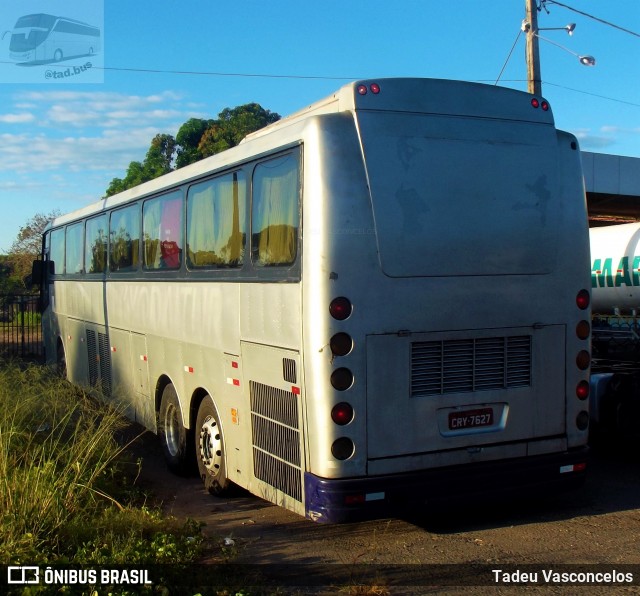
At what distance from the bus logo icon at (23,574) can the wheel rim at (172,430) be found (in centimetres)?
356

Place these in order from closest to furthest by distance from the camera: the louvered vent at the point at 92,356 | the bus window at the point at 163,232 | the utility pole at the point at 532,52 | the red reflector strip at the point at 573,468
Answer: the red reflector strip at the point at 573,468 < the bus window at the point at 163,232 < the louvered vent at the point at 92,356 < the utility pole at the point at 532,52

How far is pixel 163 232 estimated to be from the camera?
877 cm

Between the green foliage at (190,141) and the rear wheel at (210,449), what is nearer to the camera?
the rear wheel at (210,449)

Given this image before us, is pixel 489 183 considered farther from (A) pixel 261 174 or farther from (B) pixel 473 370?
(A) pixel 261 174

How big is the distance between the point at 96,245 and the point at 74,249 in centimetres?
189

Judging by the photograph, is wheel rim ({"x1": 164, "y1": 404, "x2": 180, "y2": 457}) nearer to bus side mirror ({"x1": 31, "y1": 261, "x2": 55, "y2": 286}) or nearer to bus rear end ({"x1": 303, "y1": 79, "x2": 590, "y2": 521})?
bus rear end ({"x1": 303, "y1": 79, "x2": 590, "y2": 521})

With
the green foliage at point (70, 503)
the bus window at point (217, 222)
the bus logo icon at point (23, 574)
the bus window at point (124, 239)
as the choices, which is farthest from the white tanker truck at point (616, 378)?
the bus logo icon at point (23, 574)

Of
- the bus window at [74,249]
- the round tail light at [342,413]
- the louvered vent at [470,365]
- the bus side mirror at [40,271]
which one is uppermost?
the bus window at [74,249]

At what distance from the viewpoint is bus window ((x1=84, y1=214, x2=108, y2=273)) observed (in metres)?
11.5

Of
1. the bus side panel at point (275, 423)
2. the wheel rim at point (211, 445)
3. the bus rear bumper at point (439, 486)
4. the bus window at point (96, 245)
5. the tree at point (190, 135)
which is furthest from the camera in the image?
the tree at point (190, 135)

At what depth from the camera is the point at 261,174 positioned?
20.6ft

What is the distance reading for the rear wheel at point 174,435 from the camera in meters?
8.12

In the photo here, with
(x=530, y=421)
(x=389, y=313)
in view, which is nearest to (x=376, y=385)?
(x=389, y=313)

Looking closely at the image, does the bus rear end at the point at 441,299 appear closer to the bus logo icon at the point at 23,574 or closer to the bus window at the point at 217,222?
the bus window at the point at 217,222
